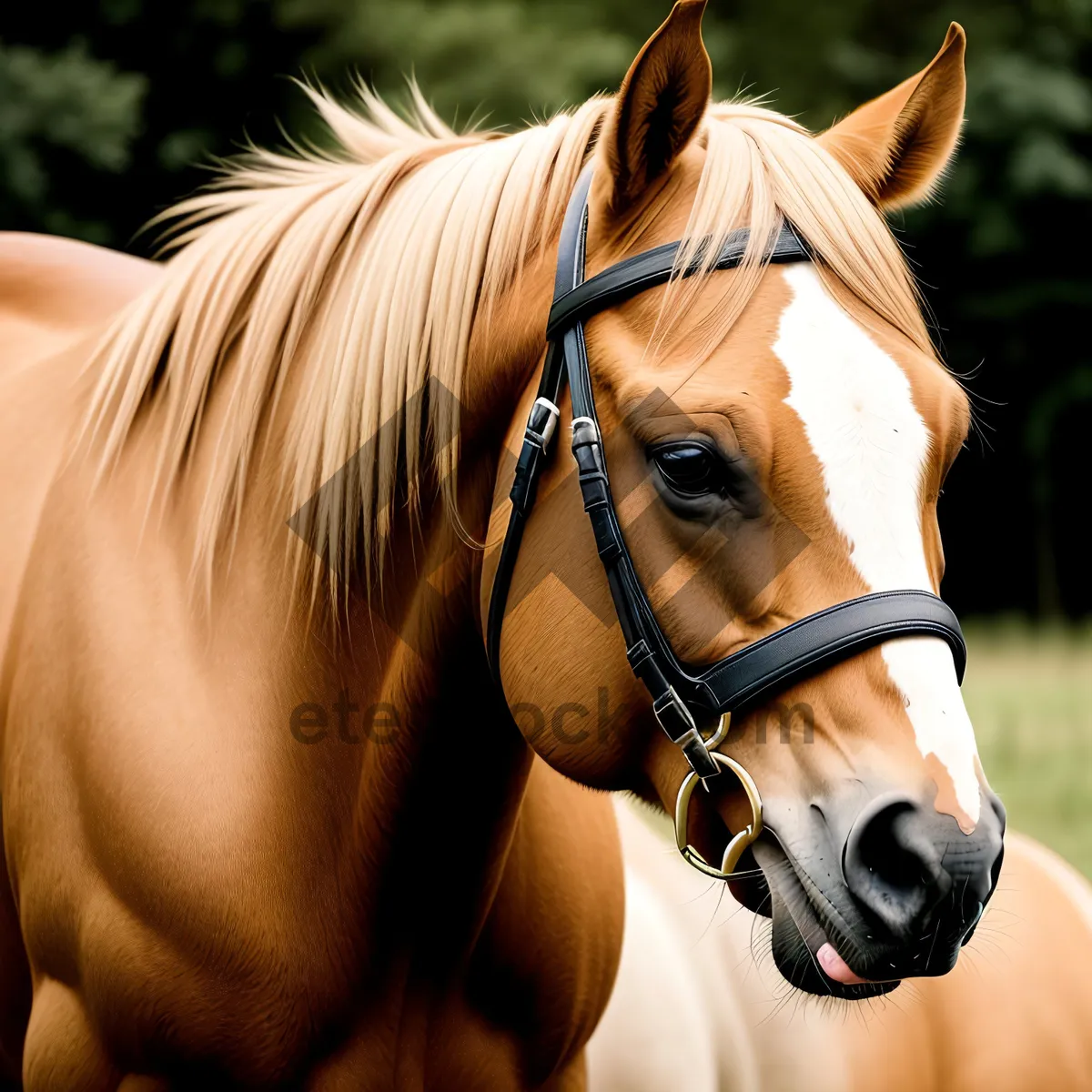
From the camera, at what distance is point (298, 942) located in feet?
6.24

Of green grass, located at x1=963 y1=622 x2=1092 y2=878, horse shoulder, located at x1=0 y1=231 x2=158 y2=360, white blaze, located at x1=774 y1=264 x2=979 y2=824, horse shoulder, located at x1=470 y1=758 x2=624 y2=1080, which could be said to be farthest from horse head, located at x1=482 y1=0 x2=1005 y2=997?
green grass, located at x1=963 y1=622 x2=1092 y2=878

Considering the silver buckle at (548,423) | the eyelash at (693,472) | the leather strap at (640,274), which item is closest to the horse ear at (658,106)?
the leather strap at (640,274)

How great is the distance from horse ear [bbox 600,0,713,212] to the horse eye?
424 millimetres

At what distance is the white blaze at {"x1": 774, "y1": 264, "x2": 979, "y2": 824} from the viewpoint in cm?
151

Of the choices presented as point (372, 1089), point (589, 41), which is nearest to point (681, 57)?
point (372, 1089)

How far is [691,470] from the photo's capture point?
164 cm

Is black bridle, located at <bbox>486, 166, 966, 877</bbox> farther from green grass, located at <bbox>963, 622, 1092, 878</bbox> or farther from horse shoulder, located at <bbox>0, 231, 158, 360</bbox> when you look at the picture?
green grass, located at <bbox>963, 622, 1092, 878</bbox>

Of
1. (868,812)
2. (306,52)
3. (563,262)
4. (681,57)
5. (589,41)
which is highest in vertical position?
(681,57)

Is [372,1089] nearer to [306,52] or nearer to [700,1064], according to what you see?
[700,1064]

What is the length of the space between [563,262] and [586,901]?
1.12 m

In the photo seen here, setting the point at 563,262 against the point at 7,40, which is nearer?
the point at 563,262

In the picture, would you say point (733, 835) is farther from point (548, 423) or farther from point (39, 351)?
point (39, 351)

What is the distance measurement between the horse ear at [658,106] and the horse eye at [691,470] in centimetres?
42

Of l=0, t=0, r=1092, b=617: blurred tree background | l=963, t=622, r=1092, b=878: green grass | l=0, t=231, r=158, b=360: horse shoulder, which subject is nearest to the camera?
l=0, t=231, r=158, b=360: horse shoulder
